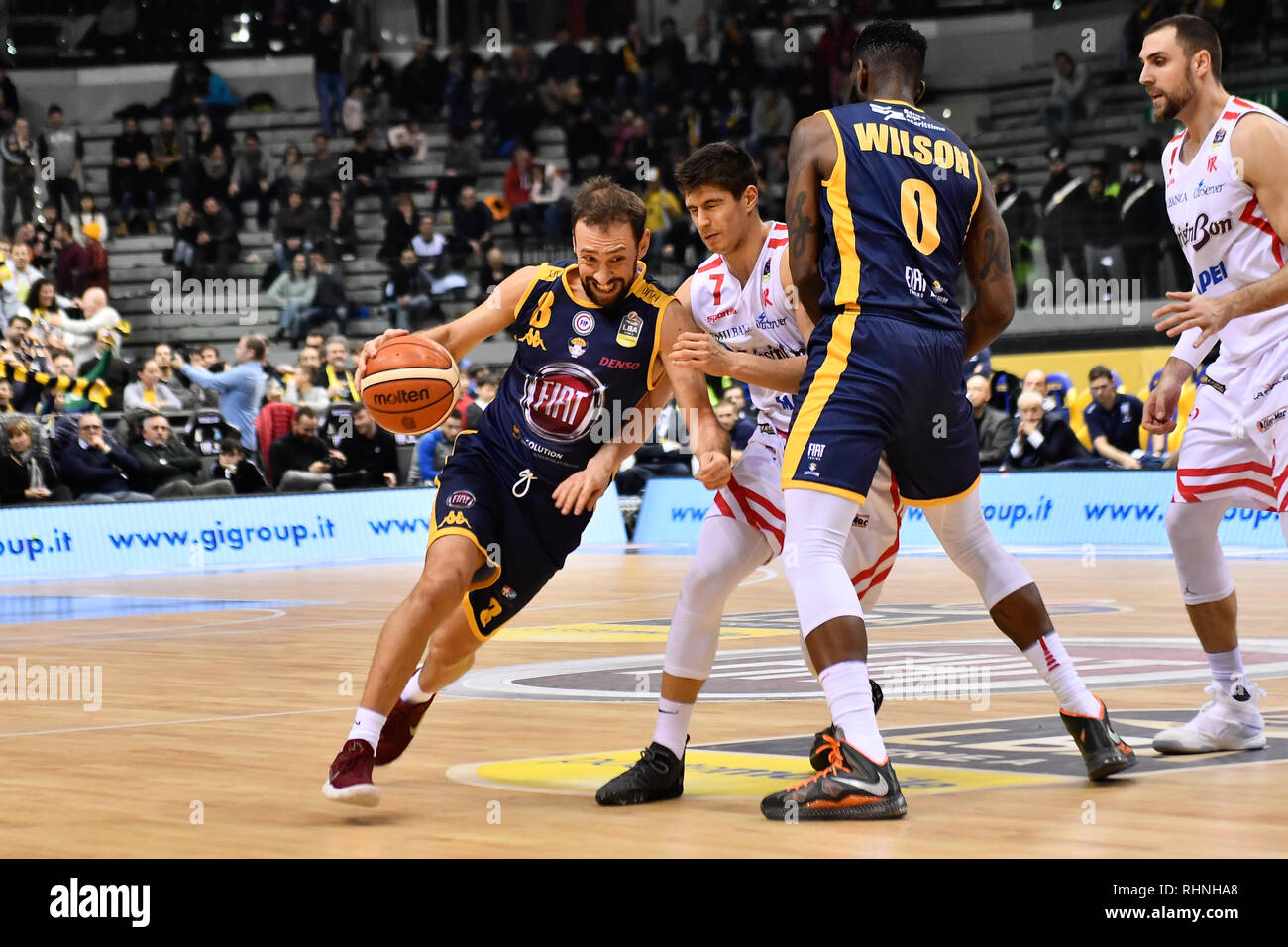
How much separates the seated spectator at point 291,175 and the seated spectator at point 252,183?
0.18 meters

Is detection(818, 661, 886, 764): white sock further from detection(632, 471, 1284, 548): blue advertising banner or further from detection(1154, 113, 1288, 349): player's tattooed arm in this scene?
detection(632, 471, 1284, 548): blue advertising banner

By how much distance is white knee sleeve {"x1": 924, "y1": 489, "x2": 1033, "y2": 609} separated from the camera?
18.3ft

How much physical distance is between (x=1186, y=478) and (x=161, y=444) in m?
13.2

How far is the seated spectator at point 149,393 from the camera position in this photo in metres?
18.5

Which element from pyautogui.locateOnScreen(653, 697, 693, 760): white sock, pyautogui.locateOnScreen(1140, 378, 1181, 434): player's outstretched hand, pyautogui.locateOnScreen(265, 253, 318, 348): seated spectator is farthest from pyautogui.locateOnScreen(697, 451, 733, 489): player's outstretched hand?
pyautogui.locateOnScreen(265, 253, 318, 348): seated spectator

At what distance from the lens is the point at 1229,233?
6223 millimetres

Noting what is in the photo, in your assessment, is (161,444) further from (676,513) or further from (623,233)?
(623,233)

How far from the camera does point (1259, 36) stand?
78.4 feet

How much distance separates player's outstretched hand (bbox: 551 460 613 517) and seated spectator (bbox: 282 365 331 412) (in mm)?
13964

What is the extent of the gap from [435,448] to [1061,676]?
1388cm

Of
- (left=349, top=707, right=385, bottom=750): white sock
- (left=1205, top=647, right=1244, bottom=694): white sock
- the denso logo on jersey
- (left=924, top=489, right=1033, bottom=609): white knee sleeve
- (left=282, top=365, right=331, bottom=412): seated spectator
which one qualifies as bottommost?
(left=282, top=365, right=331, bottom=412): seated spectator

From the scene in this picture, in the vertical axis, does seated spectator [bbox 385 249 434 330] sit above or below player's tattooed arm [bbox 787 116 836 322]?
below

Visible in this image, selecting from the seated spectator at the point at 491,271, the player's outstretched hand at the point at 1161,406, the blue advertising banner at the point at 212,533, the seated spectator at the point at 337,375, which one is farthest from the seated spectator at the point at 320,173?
the player's outstretched hand at the point at 1161,406
